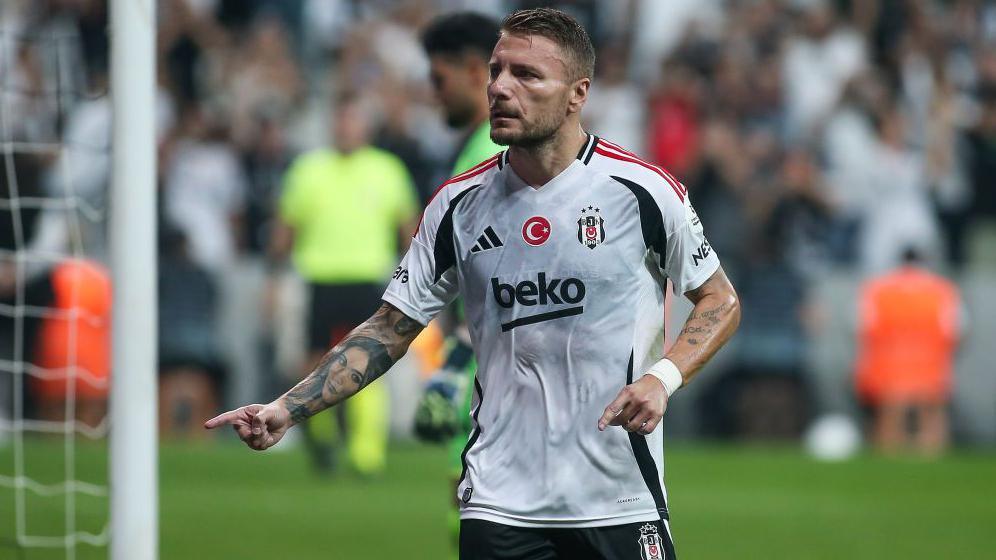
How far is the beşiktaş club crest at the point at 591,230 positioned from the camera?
464 centimetres

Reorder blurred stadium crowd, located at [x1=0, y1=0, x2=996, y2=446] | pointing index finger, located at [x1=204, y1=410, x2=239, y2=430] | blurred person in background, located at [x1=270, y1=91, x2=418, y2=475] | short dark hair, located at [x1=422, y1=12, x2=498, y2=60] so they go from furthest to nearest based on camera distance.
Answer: blurred stadium crowd, located at [x1=0, y1=0, x2=996, y2=446] → blurred person in background, located at [x1=270, y1=91, x2=418, y2=475] → short dark hair, located at [x1=422, y1=12, x2=498, y2=60] → pointing index finger, located at [x1=204, y1=410, x2=239, y2=430]

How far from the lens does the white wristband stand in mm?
4418

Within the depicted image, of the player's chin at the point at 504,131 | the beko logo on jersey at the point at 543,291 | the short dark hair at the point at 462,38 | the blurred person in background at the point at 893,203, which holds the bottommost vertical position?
the beko logo on jersey at the point at 543,291

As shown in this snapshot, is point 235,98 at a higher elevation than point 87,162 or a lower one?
higher

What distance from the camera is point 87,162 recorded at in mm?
15945

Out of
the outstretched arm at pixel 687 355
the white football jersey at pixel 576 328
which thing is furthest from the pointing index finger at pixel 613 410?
the white football jersey at pixel 576 328

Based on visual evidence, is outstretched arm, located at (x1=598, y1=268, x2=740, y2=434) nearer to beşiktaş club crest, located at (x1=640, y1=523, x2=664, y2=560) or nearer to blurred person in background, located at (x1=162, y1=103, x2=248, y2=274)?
beşiktaş club crest, located at (x1=640, y1=523, x2=664, y2=560)

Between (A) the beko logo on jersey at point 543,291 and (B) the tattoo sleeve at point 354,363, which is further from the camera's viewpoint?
(B) the tattoo sleeve at point 354,363

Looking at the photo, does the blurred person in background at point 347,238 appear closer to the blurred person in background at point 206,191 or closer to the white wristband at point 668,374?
the blurred person in background at point 206,191

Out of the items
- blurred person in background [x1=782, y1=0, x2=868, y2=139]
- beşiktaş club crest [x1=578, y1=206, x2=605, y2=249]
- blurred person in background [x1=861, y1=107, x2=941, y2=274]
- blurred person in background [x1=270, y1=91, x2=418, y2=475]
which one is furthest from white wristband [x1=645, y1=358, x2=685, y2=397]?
blurred person in background [x1=782, y1=0, x2=868, y2=139]

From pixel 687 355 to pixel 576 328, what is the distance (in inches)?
12.3

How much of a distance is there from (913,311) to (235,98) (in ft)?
25.4

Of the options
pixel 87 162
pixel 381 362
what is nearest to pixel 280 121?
pixel 87 162

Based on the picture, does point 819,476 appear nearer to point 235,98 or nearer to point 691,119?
point 691,119
